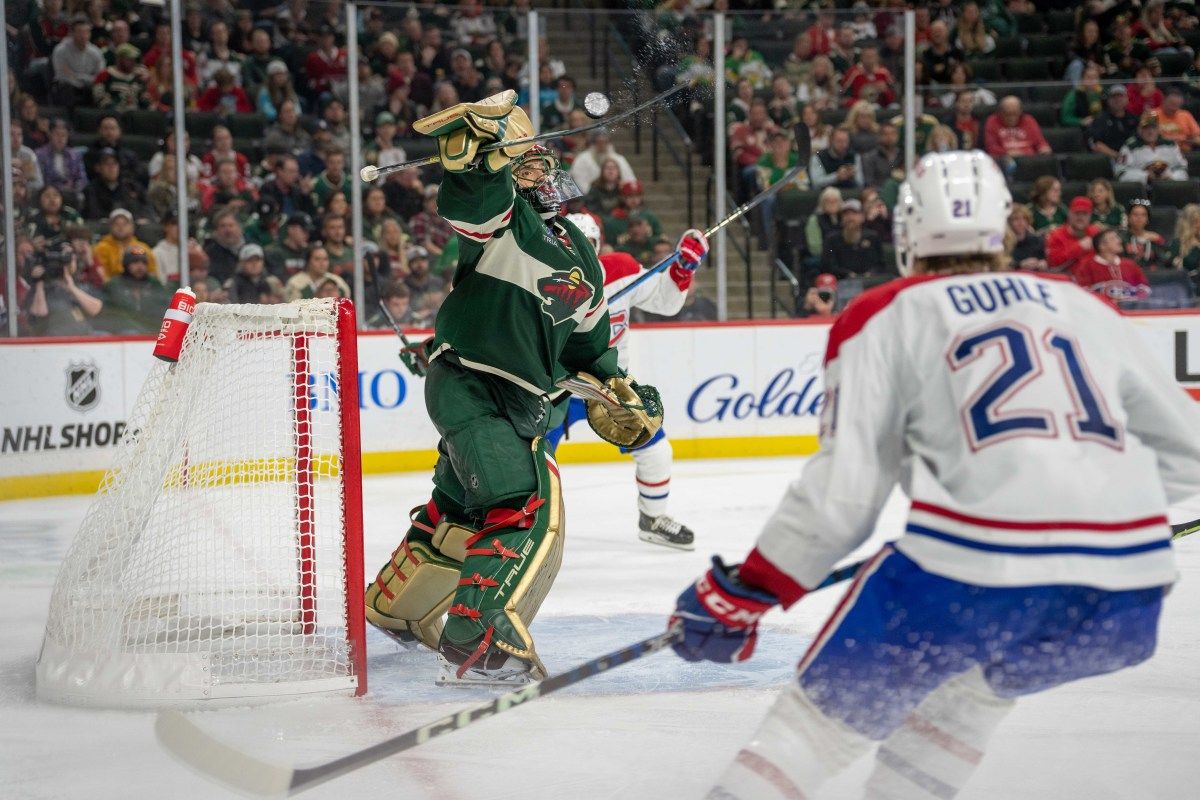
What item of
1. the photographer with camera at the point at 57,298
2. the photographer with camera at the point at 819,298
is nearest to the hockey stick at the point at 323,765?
the photographer with camera at the point at 57,298

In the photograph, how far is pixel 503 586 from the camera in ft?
10.9

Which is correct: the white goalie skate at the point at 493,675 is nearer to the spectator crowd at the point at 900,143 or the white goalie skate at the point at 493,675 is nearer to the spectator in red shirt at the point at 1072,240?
the spectator crowd at the point at 900,143

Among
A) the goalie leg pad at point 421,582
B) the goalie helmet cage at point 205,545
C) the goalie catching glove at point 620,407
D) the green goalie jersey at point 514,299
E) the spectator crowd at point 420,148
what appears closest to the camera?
the goalie helmet cage at point 205,545

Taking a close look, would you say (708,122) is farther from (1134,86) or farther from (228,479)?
(228,479)

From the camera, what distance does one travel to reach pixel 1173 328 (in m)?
8.23

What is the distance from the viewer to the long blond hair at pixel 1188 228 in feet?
28.1

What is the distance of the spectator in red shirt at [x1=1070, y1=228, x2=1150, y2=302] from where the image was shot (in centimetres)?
848

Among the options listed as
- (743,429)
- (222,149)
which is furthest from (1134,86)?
(222,149)

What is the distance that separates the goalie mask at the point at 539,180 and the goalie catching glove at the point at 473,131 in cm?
49

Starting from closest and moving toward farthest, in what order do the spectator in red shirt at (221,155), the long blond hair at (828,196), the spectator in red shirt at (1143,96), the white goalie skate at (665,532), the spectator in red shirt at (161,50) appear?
1. the white goalie skate at (665,532)
2. the spectator in red shirt at (161,50)
3. the spectator in red shirt at (221,155)
4. the long blond hair at (828,196)
5. the spectator in red shirt at (1143,96)

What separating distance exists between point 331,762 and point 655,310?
12.5 feet

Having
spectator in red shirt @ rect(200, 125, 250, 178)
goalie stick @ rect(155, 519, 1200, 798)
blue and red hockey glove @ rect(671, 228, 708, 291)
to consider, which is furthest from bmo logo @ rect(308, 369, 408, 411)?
goalie stick @ rect(155, 519, 1200, 798)

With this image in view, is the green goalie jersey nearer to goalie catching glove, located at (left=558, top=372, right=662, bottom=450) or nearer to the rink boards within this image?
goalie catching glove, located at (left=558, top=372, right=662, bottom=450)

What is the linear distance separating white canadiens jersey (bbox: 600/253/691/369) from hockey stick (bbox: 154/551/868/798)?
10.9ft
